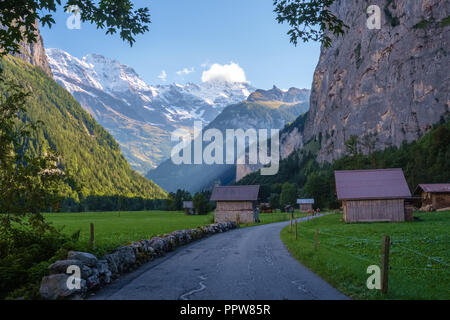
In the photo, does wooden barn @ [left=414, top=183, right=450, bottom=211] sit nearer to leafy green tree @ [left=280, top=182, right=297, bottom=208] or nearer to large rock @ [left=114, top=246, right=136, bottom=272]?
large rock @ [left=114, top=246, right=136, bottom=272]

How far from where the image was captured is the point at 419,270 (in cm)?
1320

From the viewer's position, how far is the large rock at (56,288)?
9367 millimetres

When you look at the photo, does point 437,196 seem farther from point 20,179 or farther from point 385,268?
point 20,179

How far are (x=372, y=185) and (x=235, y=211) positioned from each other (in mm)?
28568

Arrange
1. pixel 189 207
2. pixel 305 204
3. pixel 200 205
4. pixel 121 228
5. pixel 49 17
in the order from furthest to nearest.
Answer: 1. pixel 305 204
2. pixel 189 207
3. pixel 200 205
4. pixel 121 228
5. pixel 49 17

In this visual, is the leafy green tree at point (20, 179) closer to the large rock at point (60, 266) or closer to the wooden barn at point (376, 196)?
the large rock at point (60, 266)

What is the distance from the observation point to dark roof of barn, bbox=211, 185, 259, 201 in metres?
67.9

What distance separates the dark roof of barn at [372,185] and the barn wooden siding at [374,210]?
0.86 m

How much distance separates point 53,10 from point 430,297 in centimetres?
1239

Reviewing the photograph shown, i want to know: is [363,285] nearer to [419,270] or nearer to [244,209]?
[419,270]

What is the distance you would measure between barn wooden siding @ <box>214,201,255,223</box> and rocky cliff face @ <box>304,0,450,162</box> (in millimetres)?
40116

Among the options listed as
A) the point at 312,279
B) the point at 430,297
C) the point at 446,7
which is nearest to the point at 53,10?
the point at 312,279

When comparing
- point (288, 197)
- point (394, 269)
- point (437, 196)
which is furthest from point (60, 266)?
point (288, 197)

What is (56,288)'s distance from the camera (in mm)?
9469
